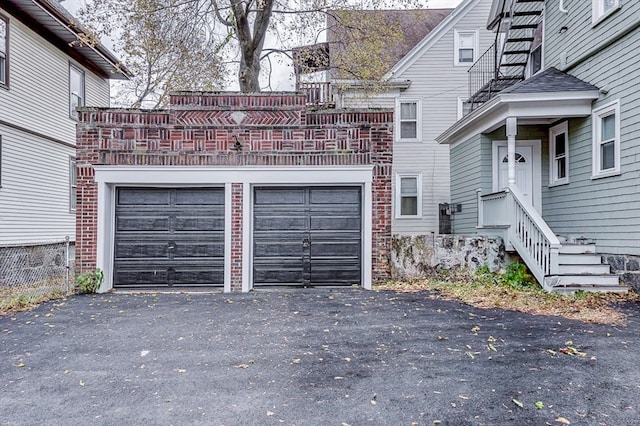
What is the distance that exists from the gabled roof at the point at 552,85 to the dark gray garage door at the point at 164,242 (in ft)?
22.2

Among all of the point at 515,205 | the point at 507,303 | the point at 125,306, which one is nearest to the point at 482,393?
the point at 507,303

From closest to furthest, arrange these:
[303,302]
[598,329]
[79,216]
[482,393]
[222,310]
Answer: [482,393], [598,329], [222,310], [303,302], [79,216]

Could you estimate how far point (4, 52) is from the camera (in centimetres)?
1158

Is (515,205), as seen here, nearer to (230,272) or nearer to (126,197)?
(230,272)

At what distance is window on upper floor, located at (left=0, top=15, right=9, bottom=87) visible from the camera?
452 inches

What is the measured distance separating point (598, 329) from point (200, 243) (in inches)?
269

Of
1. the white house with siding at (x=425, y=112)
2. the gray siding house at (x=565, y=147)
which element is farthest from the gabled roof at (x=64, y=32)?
the gray siding house at (x=565, y=147)

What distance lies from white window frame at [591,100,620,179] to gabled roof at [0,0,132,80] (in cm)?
1168

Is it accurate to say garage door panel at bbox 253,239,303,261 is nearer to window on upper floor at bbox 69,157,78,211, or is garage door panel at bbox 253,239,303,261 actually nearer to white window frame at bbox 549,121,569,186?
white window frame at bbox 549,121,569,186

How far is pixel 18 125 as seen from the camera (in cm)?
1212

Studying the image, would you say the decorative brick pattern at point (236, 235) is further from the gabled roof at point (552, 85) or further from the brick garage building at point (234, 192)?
the gabled roof at point (552, 85)

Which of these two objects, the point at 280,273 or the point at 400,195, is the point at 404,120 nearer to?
the point at 400,195

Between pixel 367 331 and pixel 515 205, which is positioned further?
pixel 515 205

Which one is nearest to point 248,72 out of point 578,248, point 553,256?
point 553,256
